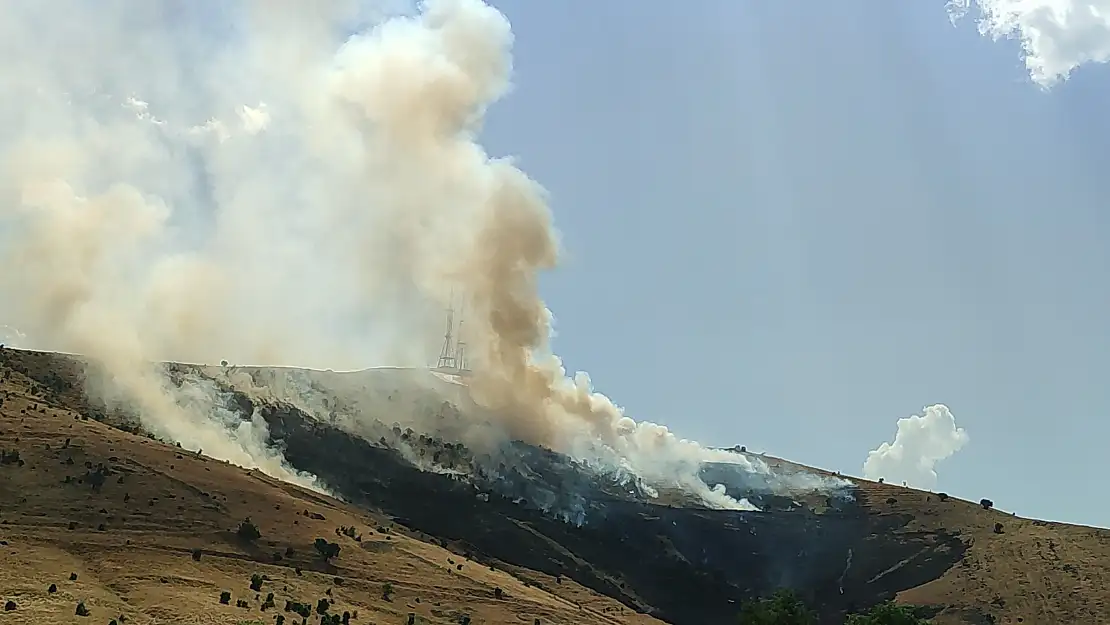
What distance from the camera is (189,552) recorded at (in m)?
88.2

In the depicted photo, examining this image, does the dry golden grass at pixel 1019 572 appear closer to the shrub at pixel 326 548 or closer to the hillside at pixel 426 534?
the hillside at pixel 426 534

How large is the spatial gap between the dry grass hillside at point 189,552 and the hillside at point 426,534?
27 centimetres

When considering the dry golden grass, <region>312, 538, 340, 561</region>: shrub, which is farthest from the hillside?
<region>312, 538, 340, 561</region>: shrub

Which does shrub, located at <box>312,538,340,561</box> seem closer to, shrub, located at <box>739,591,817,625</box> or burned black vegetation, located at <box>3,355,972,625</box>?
burned black vegetation, located at <box>3,355,972,625</box>

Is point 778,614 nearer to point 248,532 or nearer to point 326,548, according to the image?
point 326,548

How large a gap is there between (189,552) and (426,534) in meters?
38.2

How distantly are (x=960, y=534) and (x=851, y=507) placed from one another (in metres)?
20.4

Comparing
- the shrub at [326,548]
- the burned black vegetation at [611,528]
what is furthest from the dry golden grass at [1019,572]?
the shrub at [326,548]

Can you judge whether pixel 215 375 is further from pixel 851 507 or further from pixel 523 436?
pixel 851 507

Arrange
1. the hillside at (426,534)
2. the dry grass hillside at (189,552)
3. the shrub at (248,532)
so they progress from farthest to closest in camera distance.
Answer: the shrub at (248,532) → the hillside at (426,534) → the dry grass hillside at (189,552)

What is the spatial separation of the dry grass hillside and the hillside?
0.90 feet

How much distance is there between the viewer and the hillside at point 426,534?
84.6m

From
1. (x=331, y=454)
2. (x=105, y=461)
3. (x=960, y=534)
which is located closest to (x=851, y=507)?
(x=960, y=534)

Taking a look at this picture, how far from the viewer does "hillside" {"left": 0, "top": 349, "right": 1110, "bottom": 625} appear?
277 ft
